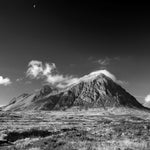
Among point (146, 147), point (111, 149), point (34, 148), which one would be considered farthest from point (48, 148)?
point (146, 147)

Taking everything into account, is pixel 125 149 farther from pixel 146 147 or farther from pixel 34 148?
pixel 34 148

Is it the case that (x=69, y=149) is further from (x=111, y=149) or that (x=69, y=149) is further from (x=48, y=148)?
(x=111, y=149)

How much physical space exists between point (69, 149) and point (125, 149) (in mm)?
5319

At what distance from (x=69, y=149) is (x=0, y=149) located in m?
8.85

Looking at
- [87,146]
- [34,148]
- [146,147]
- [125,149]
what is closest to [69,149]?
[87,146]

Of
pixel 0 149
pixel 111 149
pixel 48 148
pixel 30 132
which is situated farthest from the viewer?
pixel 30 132

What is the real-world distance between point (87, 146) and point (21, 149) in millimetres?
6942

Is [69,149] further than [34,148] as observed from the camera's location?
No

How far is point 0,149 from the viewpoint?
24.5 m

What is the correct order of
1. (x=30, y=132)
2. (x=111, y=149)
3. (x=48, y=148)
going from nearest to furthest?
1. (x=111, y=149)
2. (x=48, y=148)
3. (x=30, y=132)

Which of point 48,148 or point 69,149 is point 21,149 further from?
point 69,149

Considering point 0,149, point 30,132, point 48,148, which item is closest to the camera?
point 48,148

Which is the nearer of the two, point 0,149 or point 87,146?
point 87,146

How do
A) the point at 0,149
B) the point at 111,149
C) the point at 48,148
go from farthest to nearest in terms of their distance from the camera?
the point at 0,149
the point at 48,148
the point at 111,149
